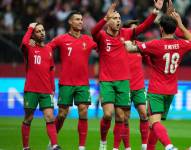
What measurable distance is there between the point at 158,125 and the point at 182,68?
1200cm

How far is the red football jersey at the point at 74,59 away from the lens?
589 inches

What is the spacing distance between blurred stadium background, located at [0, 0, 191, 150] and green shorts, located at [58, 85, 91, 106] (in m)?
4.85

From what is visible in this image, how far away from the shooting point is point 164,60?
13.0m

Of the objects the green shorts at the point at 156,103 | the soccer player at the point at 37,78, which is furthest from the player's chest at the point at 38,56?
the green shorts at the point at 156,103

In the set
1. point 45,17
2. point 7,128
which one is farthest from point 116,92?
point 45,17

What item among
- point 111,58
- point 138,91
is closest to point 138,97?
point 138,91

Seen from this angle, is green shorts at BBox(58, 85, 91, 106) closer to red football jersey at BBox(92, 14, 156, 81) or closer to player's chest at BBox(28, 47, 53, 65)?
red football jersey at BBox(92, 14, 156, 81)

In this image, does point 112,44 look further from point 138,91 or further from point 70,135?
point 70,135

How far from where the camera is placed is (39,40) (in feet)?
48.5

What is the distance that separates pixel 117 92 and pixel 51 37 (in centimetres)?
1050

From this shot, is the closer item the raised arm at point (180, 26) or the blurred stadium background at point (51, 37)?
the raised arm at point (180, 26)

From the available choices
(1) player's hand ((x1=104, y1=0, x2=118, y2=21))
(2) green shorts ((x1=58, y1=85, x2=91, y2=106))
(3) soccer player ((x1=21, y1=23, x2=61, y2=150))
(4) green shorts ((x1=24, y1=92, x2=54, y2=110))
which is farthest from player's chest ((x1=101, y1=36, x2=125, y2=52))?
(4) green shorts ((x1=24, y1=92, x2=54, y2=110))

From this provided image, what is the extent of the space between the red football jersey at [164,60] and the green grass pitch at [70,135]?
9.50 ft

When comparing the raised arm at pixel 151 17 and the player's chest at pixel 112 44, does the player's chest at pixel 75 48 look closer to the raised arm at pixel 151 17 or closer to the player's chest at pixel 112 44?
the player's chest at pixel 112 44
